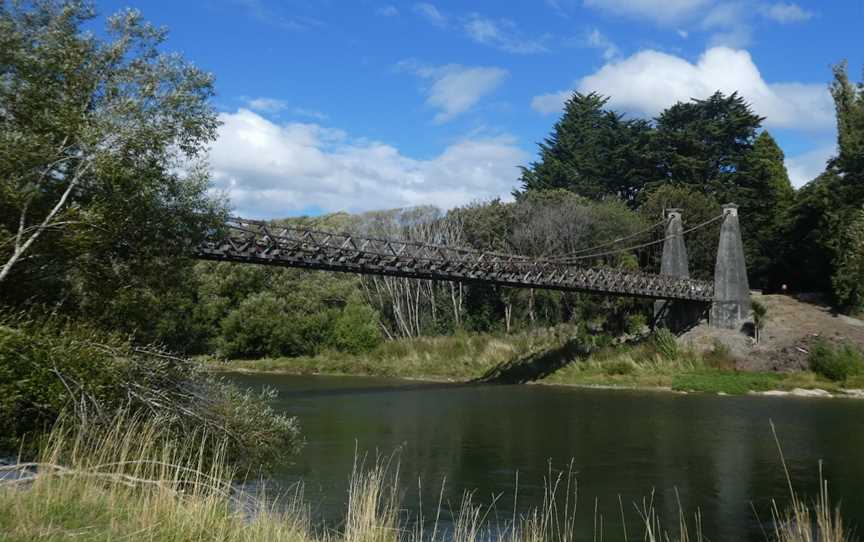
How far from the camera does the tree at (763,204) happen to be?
35938 mm

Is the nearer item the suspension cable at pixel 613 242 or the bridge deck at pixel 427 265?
the bridge deck at pixel 427 265

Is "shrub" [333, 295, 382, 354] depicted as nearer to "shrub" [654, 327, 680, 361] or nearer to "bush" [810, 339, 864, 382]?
"shrub" [654, 327, 680, 361]

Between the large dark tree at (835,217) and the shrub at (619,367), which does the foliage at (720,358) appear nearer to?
the shrub at (619,367)

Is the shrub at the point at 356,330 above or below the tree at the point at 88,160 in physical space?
below

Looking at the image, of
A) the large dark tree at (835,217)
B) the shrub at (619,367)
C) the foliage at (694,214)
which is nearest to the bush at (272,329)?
the shrub at (619,367)

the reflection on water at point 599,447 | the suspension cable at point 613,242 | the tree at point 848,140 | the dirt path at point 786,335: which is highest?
the tree at point 848,140

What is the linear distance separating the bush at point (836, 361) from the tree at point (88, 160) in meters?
21.7

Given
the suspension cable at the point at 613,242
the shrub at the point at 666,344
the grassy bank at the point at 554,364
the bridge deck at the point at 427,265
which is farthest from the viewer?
the suspension cable at the point at 613,242

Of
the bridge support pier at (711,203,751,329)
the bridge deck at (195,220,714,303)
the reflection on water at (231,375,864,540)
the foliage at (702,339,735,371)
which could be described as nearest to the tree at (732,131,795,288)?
the bridge support pier at (711,203,751,329)

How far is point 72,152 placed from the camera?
362 inches

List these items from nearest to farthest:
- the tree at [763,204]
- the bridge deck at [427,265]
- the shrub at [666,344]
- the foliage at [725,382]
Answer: the bridge deck at [427,265], the foliage at [725,382], the shrub at [666,344], the tree at [763,204]

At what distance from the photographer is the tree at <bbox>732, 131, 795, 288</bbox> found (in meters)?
35.9

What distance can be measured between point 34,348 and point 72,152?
110 inches

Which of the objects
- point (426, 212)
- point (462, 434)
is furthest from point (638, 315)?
point (462, 434)
